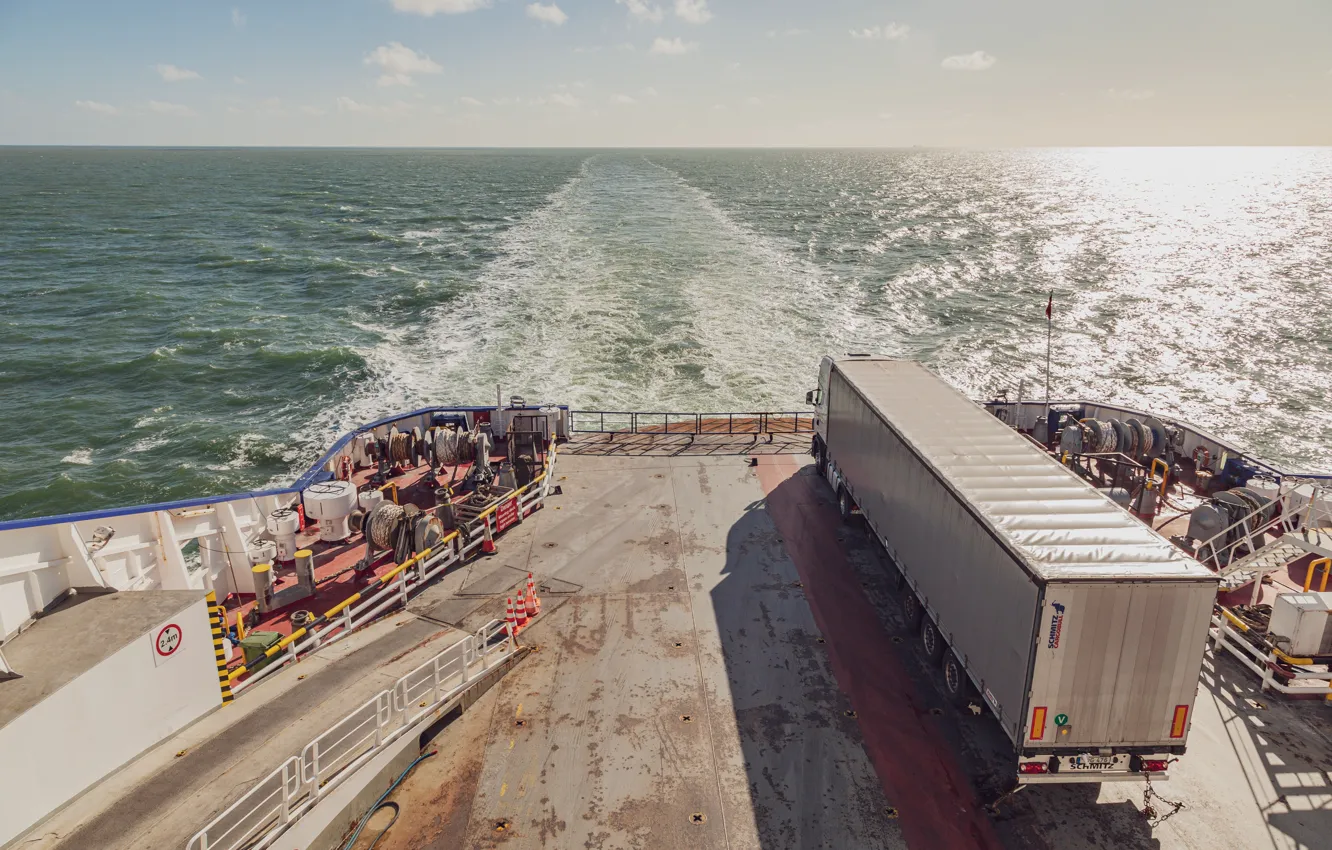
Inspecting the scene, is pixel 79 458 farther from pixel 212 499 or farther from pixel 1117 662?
pixel 1117 662

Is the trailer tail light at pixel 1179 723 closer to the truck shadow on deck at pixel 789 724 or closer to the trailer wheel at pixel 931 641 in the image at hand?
the trailer wheel at pixel 931 641

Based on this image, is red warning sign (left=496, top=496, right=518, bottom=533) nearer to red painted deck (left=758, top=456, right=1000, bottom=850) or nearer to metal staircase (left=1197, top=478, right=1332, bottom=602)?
red painted deck (left=758, top=456, right=1000, bottom=850)

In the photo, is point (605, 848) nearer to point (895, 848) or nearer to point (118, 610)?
point (895, 848)

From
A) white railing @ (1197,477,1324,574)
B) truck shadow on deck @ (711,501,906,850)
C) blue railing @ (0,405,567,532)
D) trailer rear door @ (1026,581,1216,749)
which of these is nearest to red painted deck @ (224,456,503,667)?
blue railing @ (0,405,567,532)

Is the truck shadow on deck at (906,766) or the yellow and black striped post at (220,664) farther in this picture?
the yellow and black striped post at (220,664)

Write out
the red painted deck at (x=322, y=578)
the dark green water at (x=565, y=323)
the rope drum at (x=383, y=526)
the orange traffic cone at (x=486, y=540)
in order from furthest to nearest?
the dark green water at (x=565, y=323), the orange traffic cone at (x=486, y=540), the rope drum at (x=383, y=526), the red painted deck at (x=322, y=578)

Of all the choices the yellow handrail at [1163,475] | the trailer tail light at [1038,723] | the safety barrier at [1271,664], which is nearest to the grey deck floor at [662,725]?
the trailer tail light at [1038,723]

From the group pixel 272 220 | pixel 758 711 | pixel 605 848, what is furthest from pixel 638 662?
pixel 272 220
